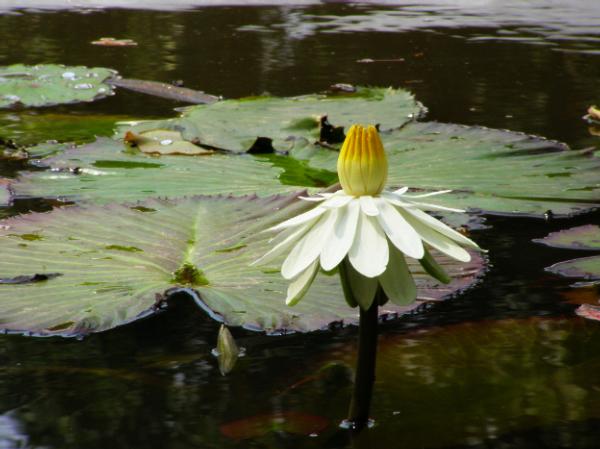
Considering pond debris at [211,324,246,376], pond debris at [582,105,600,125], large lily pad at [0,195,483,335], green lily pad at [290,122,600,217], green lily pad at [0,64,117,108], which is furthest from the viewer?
green lily pad at [0,64,117,108]

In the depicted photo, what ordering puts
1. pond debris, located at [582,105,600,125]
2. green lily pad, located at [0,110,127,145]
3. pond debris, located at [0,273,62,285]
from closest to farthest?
1. pond debris, located at [0,273,62,285]
2. green lily pad, located at [0,110,127,145]
3. pond debris, located at [582,105,600,125]

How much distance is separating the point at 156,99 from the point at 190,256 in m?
1.50

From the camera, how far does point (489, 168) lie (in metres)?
1.89

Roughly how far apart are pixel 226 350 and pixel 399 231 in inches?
15.4

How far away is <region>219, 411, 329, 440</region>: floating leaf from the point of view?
2.98ft

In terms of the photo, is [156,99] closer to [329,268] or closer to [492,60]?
[492,60]

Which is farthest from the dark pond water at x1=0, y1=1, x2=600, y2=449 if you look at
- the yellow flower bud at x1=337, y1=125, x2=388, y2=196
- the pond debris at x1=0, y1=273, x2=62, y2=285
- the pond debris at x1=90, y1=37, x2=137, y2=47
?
the pond debris at x1=90, y1=37, x2=137, y2=47

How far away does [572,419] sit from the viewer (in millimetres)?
930

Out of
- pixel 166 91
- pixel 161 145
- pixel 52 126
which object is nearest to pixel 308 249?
pixel 161 145

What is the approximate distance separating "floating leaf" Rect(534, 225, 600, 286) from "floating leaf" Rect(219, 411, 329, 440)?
55cm

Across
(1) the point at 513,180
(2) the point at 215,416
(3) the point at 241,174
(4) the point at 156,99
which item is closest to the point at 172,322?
(2) the point at 215,416

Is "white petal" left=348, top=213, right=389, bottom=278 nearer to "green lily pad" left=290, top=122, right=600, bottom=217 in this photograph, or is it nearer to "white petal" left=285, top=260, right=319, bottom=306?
"white petal" left=285, top=260, right=319, bottom=306

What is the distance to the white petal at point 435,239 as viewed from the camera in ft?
2.49

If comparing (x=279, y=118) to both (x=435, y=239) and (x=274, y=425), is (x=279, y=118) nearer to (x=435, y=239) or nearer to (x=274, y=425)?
(x=274, y=425)
